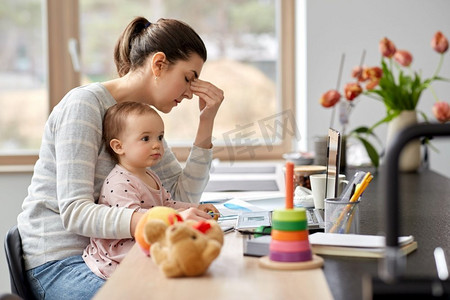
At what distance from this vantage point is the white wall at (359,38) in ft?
11.1

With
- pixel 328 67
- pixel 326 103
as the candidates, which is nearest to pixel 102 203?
pixel 326 103

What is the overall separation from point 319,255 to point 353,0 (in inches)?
94.4

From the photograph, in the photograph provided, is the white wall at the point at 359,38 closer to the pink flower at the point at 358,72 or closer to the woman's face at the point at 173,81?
the pink flower at the point at 358,72

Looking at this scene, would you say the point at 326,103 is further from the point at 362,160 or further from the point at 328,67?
the point at 328,67

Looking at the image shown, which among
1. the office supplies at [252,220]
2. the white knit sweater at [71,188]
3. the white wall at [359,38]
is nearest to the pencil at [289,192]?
the office supplies at [252,220]

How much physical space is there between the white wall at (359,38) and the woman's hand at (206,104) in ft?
4.88

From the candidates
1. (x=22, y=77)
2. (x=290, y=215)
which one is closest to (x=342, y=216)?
(x=290, y=215)

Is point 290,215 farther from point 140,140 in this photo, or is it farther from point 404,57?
point 404,57

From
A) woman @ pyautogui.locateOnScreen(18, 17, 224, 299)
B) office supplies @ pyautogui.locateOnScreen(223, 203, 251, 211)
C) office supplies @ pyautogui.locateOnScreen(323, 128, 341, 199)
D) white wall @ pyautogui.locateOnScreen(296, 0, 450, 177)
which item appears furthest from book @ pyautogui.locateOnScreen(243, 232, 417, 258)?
white wall @ pyautogui.locateOnScreen(296, 0, 450, 177)

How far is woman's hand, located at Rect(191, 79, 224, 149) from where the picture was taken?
1.88 meters

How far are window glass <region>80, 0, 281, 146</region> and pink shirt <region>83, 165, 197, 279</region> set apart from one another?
6.90 feet

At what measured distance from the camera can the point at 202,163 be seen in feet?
6.55

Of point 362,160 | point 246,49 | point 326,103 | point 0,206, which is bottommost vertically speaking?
point 0,206

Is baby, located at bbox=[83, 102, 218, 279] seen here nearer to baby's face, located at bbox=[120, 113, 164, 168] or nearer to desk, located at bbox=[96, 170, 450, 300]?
baby's face, located at bbox=[120, 113, 164, 168]
